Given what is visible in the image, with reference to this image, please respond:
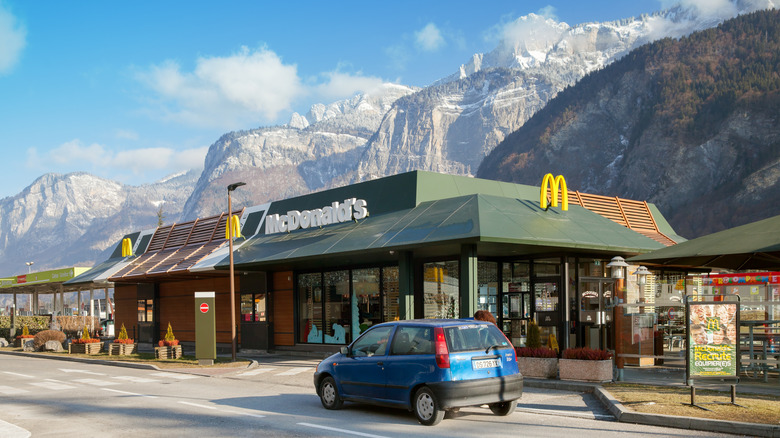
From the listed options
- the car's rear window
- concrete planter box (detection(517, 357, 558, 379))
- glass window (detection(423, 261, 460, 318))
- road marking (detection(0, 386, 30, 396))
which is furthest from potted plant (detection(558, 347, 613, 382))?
road marking (detection(0, 386, 30, 396))

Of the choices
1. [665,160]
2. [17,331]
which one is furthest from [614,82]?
[17,331]

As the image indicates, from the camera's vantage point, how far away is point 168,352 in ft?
88.9

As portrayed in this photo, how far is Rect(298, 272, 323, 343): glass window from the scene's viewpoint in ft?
90.4

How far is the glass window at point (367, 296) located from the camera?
82.3ft

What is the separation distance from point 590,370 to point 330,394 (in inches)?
225

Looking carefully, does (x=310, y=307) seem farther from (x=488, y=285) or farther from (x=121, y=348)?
(x=121, y=348)

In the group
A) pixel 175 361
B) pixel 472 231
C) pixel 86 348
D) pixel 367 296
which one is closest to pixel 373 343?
pixel 472 231

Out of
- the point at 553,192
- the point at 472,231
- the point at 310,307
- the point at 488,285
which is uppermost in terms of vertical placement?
the point at 553,192

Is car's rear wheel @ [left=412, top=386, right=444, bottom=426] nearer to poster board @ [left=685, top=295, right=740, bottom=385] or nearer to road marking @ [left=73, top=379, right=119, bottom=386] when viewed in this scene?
poster board @ [left=685, top=295, right=740, bottom=385]

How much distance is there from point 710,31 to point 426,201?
419ft

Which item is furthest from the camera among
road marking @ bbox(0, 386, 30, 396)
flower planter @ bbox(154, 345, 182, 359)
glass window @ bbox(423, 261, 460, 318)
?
flower planter @ bbox(154, 345, 182, 359)

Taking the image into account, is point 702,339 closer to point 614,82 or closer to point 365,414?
point 365,414

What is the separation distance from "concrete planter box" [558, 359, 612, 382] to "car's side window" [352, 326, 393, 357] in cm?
522

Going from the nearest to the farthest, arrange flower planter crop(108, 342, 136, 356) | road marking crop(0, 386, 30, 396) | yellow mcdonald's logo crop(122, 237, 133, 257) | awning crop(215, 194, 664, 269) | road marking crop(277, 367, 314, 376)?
1. road marking crop(0, 386, 30, 396)
2. awning crop(215, 194, 664, 269)
3. road marking crop(277, 367, 314, 376)
4. flower planter crop(108, 342, 136, 356)
5. yellow mcdonald's logo crop(122, 237, 133, 257)
